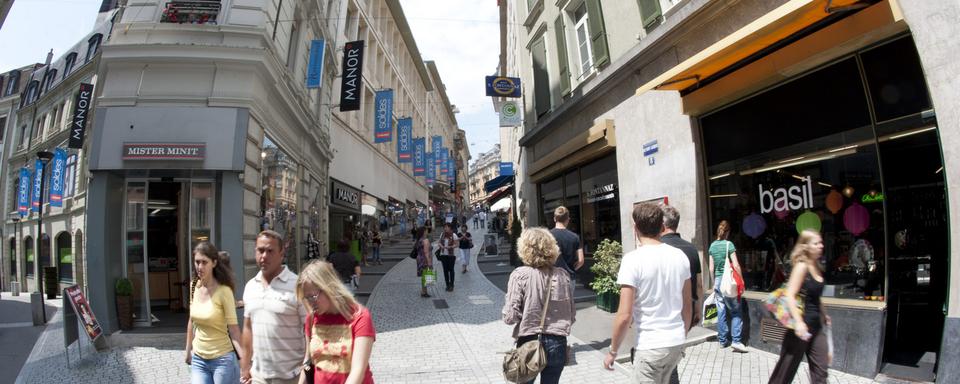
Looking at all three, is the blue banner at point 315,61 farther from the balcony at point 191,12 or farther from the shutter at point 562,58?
the shutter at point 562,58

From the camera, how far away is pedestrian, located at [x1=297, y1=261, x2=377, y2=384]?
231 cm

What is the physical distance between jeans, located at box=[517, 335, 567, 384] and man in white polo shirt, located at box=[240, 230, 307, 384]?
153cm

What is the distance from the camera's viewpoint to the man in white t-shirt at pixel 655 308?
275 cm

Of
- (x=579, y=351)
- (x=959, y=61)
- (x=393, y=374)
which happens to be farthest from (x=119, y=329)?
(x=959, y=61)

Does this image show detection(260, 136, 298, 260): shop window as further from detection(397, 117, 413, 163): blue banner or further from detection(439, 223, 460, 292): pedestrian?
detection(397, 117, 413, 163): blue banner

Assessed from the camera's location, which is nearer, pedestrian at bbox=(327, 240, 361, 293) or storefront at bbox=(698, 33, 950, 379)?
storefront at bbox=(698, 33, 950, 379)

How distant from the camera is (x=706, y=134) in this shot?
7.11 m

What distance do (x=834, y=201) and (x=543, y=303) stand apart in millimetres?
4191

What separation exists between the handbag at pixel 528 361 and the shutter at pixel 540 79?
11.3 meters

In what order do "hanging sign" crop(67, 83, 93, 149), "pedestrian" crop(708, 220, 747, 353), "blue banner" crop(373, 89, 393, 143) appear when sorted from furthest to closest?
"blue banner" crop(373, 89, 393, 143)
"hanging sign" crop(67, 83, 93, 149)
"pedestrian" crop(708, 220, 747, 353)

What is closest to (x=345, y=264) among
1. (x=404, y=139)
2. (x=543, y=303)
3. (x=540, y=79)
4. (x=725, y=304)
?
(x=543, y=303)

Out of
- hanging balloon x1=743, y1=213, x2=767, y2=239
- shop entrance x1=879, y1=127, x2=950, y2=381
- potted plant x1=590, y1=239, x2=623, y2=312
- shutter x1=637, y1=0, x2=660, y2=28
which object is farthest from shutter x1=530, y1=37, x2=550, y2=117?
shop entrance x1=879, y1=127, x2=950, y2=381

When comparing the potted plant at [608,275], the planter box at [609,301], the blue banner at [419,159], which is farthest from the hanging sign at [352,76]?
the blue banner at [419,159]

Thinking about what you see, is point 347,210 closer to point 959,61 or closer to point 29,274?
point 29,274
